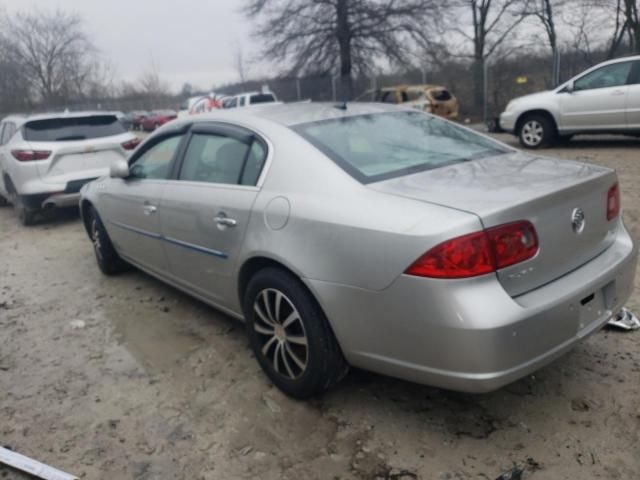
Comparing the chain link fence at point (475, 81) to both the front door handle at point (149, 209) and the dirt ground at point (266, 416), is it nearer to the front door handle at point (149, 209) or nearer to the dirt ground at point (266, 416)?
the front door handle at point (149, 209)

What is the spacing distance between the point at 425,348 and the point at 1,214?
904 centimetres

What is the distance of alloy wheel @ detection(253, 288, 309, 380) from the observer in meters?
2.73

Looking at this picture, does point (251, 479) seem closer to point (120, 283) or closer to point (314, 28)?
point (120, 283)

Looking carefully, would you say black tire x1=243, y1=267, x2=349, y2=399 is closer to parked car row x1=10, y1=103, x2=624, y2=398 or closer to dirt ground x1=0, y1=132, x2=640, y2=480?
parked car row x1=10, y1=103, x2=624, y2=398

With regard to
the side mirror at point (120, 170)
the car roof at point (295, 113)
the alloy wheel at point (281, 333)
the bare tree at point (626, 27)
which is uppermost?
the bare tree at point (626, 27)

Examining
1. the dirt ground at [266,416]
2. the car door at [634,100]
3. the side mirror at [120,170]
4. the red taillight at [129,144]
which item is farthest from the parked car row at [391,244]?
the car door at [634,100]

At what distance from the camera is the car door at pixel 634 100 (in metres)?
8.88

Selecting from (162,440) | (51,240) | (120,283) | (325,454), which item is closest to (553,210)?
(325,454)

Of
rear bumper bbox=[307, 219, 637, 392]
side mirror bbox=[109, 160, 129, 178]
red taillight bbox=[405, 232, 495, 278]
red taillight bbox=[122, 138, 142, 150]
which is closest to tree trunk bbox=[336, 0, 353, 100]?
red taillight bbox=[122, 138, 142, 150]

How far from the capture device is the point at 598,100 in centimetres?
927

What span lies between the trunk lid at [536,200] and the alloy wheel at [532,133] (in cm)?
785

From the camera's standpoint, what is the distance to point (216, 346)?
362 cm

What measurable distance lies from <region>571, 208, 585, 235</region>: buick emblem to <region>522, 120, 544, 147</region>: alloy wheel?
826 centimetres

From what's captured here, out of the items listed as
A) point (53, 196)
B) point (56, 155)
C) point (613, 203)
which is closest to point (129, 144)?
point (56, 155)
